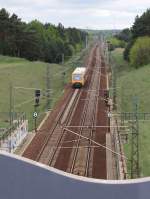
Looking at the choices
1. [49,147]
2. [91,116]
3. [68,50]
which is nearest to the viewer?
[49,147]

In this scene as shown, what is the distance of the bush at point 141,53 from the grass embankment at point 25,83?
15.6m

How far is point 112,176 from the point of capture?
31.8 metres

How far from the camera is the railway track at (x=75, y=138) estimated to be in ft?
114

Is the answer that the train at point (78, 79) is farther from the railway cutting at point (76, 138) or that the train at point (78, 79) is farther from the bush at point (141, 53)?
the bush at point (141, 53)

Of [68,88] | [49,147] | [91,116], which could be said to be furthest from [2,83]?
[49,147]

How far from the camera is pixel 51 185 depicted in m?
13.3

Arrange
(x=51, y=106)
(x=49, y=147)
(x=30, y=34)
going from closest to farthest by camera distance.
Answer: (x=49, y=147) → (x=51, y=106) → (x=30, y=34)

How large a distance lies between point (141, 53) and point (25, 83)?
3227 centimetres

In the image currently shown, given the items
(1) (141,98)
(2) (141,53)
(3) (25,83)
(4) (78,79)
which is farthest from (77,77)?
(2) (141,53)

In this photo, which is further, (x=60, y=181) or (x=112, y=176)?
(x=112, y=176)

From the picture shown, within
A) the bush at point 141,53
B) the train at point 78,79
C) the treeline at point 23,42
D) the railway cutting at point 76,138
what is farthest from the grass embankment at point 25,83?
the bush at point 141,53

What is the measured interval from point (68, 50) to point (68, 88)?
238 ft

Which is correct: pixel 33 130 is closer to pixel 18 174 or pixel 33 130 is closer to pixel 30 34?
pixel 18 174

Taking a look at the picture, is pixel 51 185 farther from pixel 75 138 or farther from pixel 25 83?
pixel 25 83
